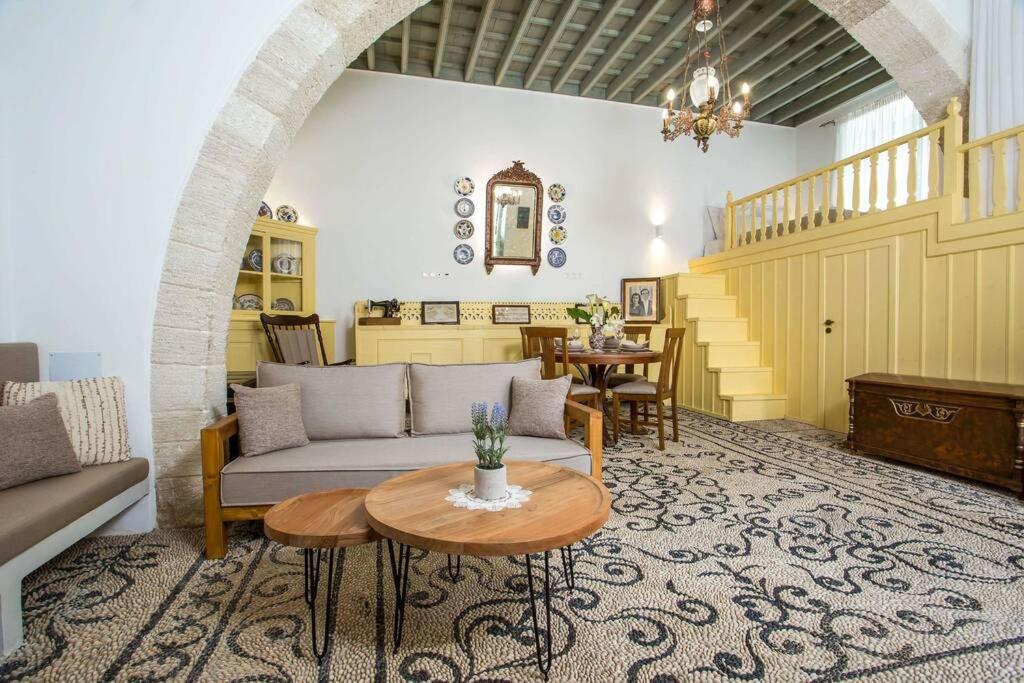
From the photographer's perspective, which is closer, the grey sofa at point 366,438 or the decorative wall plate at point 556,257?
the grey sofa at point 366,438

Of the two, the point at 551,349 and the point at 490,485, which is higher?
the point at 551,349

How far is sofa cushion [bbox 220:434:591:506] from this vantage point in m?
2.10

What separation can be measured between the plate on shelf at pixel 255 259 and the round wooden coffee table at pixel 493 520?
4.06 m

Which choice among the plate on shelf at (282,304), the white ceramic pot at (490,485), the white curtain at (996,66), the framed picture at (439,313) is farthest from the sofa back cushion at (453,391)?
the white curtain at (996,66)

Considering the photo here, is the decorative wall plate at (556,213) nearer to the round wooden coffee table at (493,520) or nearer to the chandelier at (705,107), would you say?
the chandelier at (705,107)

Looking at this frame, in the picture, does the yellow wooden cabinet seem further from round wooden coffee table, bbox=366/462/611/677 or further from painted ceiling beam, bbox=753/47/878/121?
painted ceiling beam, bbox=753/47/878/121

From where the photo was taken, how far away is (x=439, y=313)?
5820 millimetres

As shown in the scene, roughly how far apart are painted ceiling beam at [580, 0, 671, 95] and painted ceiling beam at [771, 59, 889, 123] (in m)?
2.91

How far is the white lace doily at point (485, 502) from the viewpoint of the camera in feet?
4.93

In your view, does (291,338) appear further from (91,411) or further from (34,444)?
(34,444)

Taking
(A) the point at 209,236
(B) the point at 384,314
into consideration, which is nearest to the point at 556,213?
(B) the point at 384,314

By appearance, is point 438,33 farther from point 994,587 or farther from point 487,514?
point 994,587

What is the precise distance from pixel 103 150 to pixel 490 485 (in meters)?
2.50

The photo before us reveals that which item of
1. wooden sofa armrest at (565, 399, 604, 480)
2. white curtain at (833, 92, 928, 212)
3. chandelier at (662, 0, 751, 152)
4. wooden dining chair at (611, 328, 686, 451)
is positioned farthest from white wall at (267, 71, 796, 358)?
wooden sofa armrest at (565, 399, 604, 480)
